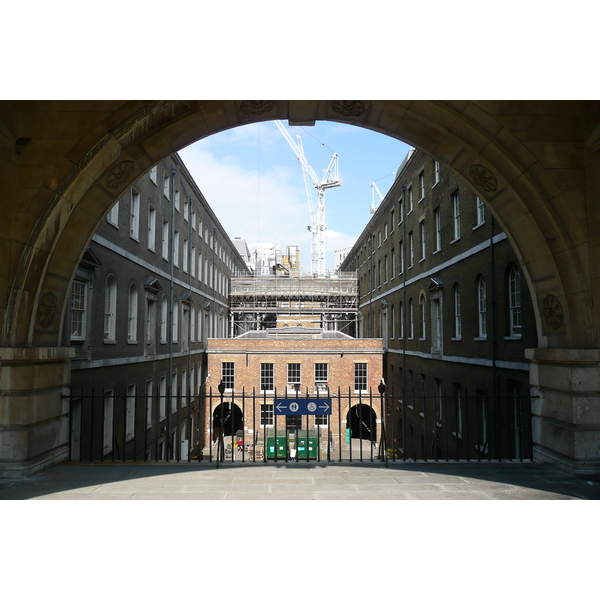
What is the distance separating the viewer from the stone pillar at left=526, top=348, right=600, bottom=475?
793cm

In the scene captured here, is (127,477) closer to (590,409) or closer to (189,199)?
(590,409)

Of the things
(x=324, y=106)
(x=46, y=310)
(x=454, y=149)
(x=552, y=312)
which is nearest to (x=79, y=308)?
(x=46, y=310)

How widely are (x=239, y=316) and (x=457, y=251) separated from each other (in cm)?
3533

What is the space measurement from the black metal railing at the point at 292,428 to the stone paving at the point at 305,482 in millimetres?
319

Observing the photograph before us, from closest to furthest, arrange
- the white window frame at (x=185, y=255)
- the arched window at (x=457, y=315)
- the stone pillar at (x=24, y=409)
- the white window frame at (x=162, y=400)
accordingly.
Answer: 1. the stone pillar at (x=24, y=409)
2. the arched window at (x=457, y=315)
3. the white window frame at (x=162, y=400)
4. the white window frame at (x=185, y=255)

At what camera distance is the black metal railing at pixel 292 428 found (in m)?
9.63

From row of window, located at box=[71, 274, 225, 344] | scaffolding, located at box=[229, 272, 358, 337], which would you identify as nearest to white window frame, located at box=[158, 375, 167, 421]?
row of window, located at box=[71, 274, 225, 344]

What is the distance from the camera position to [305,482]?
7699 millimetres

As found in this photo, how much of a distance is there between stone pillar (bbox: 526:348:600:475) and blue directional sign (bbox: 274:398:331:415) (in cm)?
396

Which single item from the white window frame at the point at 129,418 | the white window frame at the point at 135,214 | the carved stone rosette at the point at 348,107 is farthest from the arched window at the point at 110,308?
the carved stone rosette at the point at 348,107

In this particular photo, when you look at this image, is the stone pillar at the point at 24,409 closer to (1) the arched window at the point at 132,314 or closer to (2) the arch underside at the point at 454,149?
(2) the arch underside at the point at 454,149

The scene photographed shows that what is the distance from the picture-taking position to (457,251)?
19391 mm

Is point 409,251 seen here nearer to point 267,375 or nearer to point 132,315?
point 267,375

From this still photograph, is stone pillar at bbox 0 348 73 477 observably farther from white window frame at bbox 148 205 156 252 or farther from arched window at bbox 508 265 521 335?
white window frame at bbox 148 205 156 252
